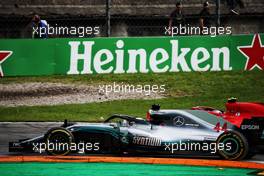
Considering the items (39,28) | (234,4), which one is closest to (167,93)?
(39,28)

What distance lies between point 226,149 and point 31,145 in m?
3.30

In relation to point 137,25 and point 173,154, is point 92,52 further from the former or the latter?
point 173,154

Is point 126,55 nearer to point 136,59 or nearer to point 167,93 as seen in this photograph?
point 136,59

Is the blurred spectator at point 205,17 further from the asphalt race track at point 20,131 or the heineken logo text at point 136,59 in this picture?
the asphalt race track at point 20,131

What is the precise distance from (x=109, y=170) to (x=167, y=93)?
380 inches

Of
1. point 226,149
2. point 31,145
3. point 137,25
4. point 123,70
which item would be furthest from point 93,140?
point 137,25

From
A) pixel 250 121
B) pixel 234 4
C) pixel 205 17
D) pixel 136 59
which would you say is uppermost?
pixel 234 4

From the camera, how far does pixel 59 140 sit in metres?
14.1

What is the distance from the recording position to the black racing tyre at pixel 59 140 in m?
14.0

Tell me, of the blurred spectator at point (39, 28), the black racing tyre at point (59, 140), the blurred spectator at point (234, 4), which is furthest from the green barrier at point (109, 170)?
the blurred spectator at point (234, 4)

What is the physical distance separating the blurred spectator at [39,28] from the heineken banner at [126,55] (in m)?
1.48

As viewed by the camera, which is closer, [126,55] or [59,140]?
[59,140]

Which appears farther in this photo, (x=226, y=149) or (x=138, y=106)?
(x=138, y=106)

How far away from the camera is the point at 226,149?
1392 cm
